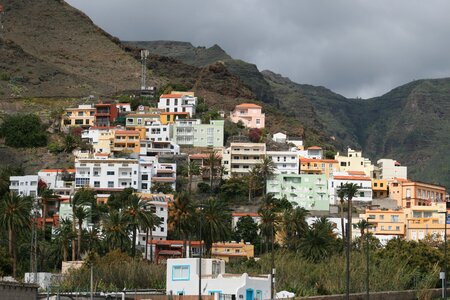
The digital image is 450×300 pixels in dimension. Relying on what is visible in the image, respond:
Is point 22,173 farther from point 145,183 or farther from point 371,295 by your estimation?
point 371,295

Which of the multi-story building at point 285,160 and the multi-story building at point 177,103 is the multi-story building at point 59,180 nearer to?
the multi-story building at point 285,160

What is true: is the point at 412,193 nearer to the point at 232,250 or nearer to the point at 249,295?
the point at 232,250

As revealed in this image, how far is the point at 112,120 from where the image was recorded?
17938 centimetres

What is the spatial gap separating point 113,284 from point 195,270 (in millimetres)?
8236

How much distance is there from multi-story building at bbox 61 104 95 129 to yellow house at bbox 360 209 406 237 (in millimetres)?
54441

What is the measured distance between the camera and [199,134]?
565 ft

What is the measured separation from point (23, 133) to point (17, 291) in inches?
4462

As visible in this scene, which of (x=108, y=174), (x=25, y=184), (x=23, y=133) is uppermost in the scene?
(x=23, y=133)

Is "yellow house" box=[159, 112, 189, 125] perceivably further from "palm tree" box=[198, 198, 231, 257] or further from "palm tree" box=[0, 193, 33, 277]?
"palm tree" box=[0, 193, 33, 277]

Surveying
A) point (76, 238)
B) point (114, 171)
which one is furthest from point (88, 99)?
point (76, 238)

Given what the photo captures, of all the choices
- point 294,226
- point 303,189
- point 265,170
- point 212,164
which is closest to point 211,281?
point 294,226

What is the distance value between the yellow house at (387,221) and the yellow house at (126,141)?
128 ft

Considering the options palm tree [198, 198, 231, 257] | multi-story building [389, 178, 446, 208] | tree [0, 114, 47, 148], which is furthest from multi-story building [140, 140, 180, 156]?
palm tree [198, 198, 231, 257]

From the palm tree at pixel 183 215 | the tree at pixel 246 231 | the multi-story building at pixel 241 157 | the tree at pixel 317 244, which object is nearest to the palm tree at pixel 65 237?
the palm tree at pixel 183 215
